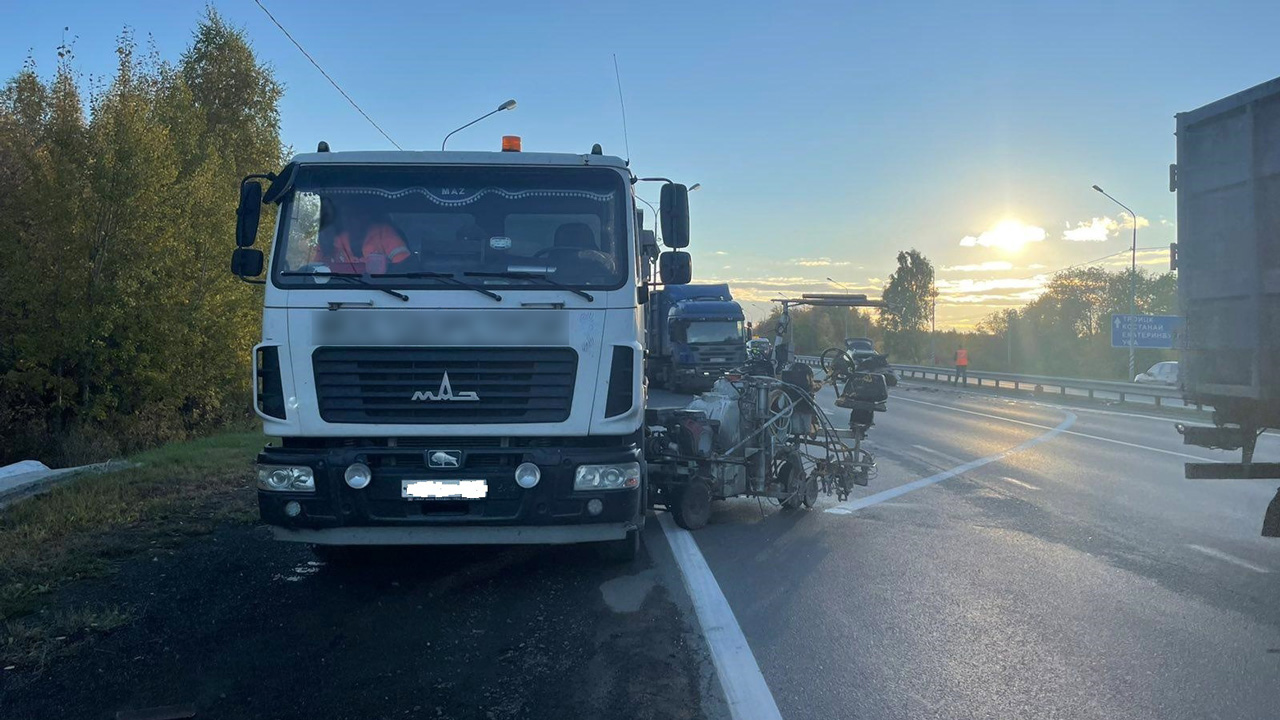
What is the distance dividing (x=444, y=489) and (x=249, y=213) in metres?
2.34

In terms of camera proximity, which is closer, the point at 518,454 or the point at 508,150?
the point at 518,454

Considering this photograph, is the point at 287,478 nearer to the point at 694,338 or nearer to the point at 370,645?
the point at 370,645

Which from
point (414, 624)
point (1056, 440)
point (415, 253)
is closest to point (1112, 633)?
point (414, 624)

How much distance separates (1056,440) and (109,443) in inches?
712

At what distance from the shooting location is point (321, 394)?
5.83 metres

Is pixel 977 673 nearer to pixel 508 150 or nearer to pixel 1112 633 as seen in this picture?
pixel 1112 633

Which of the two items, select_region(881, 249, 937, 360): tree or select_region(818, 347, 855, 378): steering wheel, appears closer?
select_region(818, 347, 855, 378): steering wheel

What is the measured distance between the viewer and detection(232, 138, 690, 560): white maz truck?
229 inches

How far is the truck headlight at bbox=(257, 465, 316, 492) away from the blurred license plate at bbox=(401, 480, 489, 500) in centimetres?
57

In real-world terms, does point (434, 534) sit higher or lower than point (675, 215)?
lower

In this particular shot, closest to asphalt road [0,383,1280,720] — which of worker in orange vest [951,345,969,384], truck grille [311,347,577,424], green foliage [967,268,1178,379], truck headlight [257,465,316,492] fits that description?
truck headlight [257,465,316,492]

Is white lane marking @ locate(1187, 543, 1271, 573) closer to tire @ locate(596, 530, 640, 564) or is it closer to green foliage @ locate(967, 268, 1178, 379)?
tire @ locate(596, 530, 640, 564)

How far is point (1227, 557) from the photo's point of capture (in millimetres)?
7363

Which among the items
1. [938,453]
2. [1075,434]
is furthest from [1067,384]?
[938,453]
